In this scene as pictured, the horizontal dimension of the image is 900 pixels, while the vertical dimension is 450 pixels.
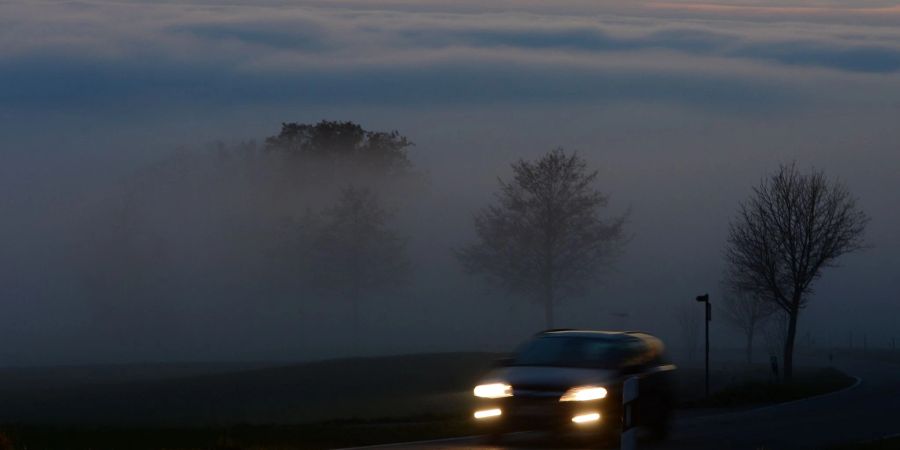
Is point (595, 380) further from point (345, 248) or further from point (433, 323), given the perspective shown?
point (433, 323)

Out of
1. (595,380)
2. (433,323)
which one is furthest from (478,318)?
→ (595,380)

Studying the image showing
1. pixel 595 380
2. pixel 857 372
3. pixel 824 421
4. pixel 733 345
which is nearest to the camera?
pixel 595 380

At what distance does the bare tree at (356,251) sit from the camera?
254 ft

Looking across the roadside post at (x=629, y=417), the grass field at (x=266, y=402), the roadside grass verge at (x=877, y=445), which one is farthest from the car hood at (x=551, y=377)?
the roadside post at (x=629, y=417)

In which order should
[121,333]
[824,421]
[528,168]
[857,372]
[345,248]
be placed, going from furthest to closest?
[121,333] < [345,248] < [528,168] < [857,372] < [824,421]

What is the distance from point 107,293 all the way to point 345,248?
62.1ft

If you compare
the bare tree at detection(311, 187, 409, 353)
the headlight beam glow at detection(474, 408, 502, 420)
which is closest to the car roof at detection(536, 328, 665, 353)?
the headlight beam glow at detection(474, 408, 502, 420)

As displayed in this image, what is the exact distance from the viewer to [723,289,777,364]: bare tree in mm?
83125

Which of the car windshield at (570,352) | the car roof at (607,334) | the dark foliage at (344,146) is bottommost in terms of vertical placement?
the car windshield at (570,352)

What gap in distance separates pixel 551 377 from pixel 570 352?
3.65ft

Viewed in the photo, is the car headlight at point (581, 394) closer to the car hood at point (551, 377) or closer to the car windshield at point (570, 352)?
the car hood at point (551, 377)

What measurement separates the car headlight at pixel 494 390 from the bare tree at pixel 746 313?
211ft

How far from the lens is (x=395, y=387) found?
45625 millimetres

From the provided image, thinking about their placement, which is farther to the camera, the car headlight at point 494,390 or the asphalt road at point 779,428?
the asphalt road at point 779,428
